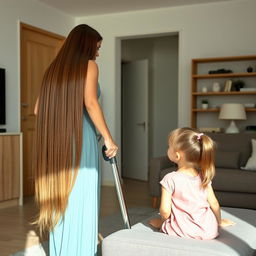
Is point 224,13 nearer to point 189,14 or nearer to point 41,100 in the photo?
point 189,14

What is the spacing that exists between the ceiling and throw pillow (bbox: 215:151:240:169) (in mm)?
2248

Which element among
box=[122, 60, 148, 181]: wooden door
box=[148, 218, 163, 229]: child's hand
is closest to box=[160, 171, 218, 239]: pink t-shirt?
box=[148, 218, 163, 229]: child's hand

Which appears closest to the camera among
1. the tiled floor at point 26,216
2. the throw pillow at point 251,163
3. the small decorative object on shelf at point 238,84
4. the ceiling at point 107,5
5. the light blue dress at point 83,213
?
the light blue dress at point 83,213

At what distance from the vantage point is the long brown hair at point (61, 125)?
2018 millimetres

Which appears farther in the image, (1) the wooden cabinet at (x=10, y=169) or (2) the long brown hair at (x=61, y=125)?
(1) the wooden cabinet at (x=10, y=169)

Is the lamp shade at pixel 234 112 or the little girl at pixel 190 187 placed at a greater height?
the lamp shade at pixel 234 112

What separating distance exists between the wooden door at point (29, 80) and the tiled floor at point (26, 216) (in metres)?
0.48

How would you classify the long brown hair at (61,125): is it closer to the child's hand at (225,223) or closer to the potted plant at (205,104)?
the child's hand at (225,223)

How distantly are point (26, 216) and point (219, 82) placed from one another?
3186mm

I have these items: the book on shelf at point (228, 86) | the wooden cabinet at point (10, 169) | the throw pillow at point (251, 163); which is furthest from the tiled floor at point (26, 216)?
the book on shelf at point (228, 86)

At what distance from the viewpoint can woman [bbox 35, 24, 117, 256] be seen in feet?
6.62

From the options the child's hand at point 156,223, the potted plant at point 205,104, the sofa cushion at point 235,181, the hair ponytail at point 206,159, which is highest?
the potted plant at point 205,104

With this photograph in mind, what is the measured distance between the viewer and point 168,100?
736 centimetres

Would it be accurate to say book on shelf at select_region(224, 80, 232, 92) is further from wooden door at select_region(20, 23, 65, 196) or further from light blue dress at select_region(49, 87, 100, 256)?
light blue dress at select_region(49, 87, 100, 256)
